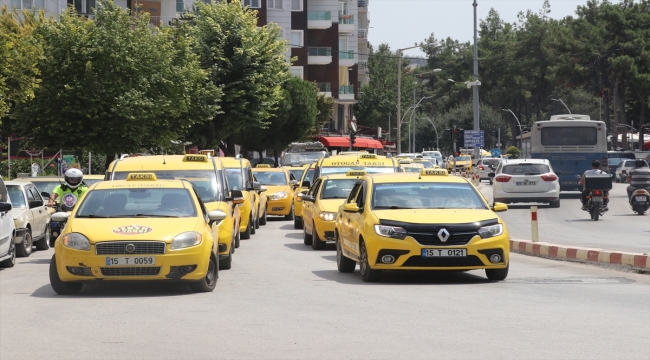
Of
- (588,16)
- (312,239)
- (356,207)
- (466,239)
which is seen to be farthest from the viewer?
(588,16)

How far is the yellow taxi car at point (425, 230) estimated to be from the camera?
1438 cm

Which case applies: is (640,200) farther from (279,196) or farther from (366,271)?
(366,271)

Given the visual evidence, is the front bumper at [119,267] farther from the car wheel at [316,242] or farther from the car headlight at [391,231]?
the car wheel at [316,242]

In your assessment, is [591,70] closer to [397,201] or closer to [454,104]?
[454,104]

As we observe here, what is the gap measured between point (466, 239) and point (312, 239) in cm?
829

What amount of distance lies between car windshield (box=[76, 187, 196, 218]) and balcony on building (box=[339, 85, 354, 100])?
86.1 metres

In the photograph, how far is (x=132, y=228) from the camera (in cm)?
1336

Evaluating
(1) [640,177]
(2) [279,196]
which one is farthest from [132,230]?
(1) [640,177]

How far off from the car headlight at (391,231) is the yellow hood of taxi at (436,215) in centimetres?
16

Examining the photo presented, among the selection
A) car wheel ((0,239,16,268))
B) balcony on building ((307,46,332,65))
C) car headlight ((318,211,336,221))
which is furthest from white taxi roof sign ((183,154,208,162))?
balcony on building ((307,46,332,65))

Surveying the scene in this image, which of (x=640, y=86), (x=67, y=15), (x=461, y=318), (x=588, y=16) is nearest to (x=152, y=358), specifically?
(x=461, y=318)

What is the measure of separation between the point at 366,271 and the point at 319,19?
81190mm

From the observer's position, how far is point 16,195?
2256 centimetres

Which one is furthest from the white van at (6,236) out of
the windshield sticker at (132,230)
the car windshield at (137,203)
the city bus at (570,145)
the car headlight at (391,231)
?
the city bus at (570,145)
